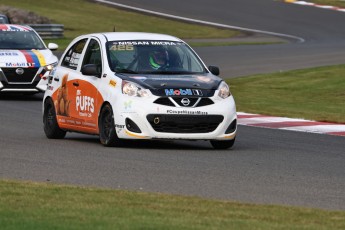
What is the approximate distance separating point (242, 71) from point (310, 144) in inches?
578

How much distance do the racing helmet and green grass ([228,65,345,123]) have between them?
5031mm

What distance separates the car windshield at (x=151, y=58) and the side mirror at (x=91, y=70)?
0.18 m

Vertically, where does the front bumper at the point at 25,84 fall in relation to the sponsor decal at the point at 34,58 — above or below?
below

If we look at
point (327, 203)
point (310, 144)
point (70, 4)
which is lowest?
point (70, 4)

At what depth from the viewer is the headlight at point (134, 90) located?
46.6 ft

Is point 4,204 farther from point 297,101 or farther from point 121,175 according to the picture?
point 297,101

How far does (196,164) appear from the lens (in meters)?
12.7

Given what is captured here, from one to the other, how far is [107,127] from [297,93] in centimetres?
1121

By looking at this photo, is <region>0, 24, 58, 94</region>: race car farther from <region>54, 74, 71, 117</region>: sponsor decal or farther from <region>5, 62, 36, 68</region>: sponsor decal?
<region>54, 74, 71, 117</region>: sponsor decal

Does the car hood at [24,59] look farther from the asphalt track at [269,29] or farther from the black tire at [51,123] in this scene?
the asphalt track at [269,29]

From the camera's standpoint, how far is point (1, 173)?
11.7 metres

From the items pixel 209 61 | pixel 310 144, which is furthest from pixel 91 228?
pixel 209 61

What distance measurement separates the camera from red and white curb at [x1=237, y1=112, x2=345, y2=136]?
1784 centimetres

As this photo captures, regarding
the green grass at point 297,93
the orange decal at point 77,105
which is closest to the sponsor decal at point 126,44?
the orange decal at point 77,105
